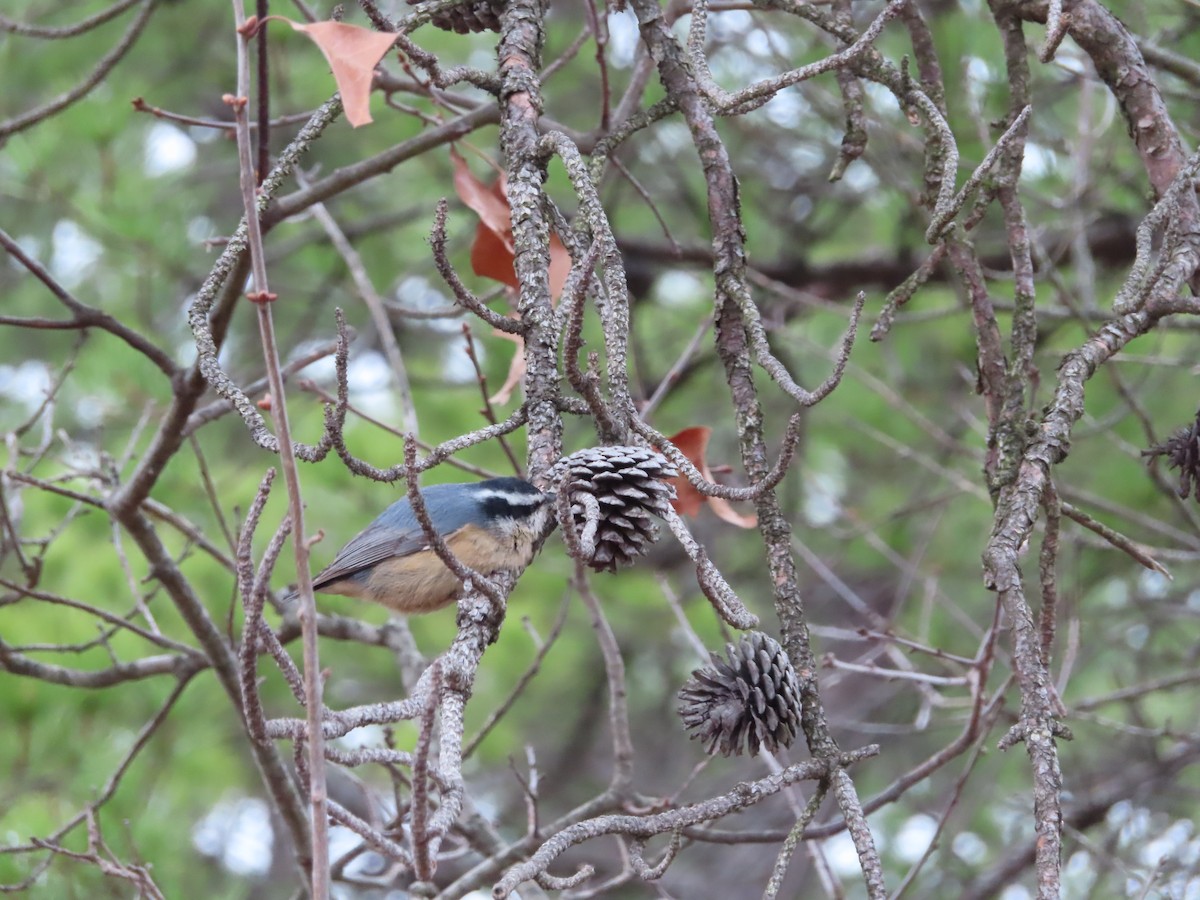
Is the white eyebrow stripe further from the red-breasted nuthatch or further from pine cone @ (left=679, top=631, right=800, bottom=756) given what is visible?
pine cone @ (left=679, top=631, right=800, bottom=756)

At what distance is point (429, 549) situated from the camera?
2.55 metres

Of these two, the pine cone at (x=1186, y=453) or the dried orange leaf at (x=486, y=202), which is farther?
the dried orange leaf at (x=486, y=202)

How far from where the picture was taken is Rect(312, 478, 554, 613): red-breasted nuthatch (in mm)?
2369

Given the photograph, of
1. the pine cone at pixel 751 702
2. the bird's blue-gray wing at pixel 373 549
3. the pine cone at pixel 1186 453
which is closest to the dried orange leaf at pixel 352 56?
the pine cone at pixel 751 702

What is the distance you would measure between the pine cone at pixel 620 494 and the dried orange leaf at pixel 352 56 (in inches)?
19.6

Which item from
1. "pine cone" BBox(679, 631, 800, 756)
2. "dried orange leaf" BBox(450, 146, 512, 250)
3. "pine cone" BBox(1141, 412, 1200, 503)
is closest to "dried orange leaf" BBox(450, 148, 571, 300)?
"dried orange leaf" BBox(450, 146, 512, 250)

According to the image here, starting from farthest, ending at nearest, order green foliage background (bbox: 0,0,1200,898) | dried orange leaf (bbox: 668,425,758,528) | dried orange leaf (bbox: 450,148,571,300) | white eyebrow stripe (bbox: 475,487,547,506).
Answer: green foliage background (bbox: 0,0,1200,898) < dried orange leaf (bbox: 450,148,571,300) < dried orange leaf (bbox: 668,425,758,528) < white eyebrow stripe (bbox: 475,487,547,506)

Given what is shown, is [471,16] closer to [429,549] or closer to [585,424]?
[429,549]

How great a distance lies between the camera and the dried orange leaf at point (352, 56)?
138 centimetres

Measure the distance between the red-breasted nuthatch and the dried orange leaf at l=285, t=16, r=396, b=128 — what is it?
0.87 metres

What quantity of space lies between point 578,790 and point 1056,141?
3.93 metres

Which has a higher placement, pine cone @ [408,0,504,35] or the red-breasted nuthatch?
pine cone @ [408,0,504,35]

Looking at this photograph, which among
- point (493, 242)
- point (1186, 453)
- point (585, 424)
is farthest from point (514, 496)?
point (585, 424)

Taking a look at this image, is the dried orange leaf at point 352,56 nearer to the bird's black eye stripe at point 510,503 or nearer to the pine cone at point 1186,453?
the bird's black eye stripe at point 510,503
